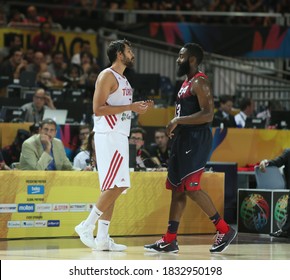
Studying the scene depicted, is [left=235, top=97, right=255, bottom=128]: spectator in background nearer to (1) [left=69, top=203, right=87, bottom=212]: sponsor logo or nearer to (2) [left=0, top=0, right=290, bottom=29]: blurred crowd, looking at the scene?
(2) [left=0, top=0, right=290, bottom=29]: blurred crowd

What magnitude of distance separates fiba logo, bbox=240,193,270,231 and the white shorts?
3182mm

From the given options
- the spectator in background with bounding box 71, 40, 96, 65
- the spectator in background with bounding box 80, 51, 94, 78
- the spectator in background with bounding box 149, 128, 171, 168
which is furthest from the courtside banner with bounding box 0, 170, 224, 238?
the spectator in background with bounding box 71, 40, 96, 65

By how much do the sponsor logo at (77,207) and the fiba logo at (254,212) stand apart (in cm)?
231

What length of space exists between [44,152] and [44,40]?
8.22 metres

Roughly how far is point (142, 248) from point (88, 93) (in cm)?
800

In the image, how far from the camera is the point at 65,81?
18594 millimetres

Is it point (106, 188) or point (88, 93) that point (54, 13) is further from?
point (106, 188)

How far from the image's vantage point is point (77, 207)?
444 inches

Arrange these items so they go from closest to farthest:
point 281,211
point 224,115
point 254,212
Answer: point 281,211 → point 254,212 → point 224,115

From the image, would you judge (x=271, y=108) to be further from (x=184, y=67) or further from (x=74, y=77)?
(x=184, y=67)

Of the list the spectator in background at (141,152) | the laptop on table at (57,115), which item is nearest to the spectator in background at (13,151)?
the laptop on table at (57,115)

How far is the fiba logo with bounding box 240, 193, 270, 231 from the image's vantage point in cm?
1216

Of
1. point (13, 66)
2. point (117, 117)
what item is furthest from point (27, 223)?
point (13, 66)
